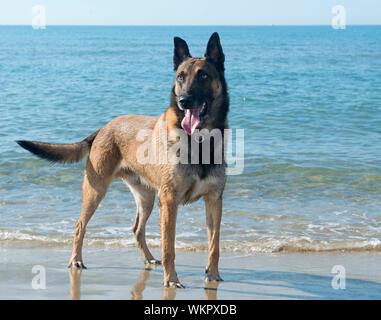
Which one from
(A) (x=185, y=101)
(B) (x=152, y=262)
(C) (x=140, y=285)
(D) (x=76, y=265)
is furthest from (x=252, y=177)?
(A) (x=185, y=101)

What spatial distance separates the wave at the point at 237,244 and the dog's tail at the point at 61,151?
1118 mm

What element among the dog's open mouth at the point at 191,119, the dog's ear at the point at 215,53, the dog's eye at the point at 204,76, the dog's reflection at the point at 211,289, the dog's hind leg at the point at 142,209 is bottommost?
the dog's reflection at the point at 211,289

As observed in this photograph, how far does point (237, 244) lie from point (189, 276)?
1.13m

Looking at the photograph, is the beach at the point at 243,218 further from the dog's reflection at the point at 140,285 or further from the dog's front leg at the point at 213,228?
the dog's front leg at the point at 213,228

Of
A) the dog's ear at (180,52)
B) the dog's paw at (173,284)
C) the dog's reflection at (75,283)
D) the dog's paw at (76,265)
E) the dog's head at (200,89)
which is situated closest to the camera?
the dog's reflection at (75,283)

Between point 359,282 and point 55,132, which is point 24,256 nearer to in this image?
point 359,282

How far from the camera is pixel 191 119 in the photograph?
4445 mm

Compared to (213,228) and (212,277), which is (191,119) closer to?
(213,228)

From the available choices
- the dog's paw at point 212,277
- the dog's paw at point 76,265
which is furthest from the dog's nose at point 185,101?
the dog's paw at point 76,265

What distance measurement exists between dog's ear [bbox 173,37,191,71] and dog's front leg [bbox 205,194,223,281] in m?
1.20

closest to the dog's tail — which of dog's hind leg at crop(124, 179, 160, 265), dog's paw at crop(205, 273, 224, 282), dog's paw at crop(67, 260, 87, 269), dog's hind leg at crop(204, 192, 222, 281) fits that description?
dog's hind leg at crop(124, 179, 160, 265)

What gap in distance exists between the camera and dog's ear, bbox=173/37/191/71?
4625 mm

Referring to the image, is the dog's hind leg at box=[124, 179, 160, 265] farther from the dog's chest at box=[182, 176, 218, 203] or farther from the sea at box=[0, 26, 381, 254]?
the dog's chest at box=[182, 176, 218, 203]

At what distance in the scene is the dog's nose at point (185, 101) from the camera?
4305mm
